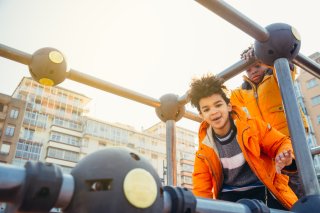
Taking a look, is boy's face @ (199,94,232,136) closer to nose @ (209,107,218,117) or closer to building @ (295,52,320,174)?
nose @ (209,107,218,117)

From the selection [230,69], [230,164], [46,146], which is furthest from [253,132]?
[46,146]

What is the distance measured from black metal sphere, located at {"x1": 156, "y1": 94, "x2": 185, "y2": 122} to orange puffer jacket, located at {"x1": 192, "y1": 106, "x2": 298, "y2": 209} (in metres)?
0.23

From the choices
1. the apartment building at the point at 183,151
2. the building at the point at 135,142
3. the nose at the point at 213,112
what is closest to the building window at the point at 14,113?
the building at the point at 135,142

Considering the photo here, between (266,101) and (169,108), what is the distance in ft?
2.00

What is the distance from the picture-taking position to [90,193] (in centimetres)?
36

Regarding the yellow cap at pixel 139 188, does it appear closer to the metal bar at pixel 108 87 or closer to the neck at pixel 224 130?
the metal bar at pixel 108 87

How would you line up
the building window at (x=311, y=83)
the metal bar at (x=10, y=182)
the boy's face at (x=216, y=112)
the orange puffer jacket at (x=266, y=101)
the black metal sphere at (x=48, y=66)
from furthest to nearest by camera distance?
the building window at (x=311, y=83) < the orange puffer jacket at (x=266, y=101) < the boy's face at (x=216, y=112) < the black metal sphere at (x=48, y=66) < the metal bar at (x=10, y=182)

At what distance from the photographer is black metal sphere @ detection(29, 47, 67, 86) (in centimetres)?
93

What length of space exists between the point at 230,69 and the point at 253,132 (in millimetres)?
311

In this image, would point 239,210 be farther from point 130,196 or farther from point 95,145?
point 95,145

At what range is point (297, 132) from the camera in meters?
0.70

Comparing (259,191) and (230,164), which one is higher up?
(230,164)

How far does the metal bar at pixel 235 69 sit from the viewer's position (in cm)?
99

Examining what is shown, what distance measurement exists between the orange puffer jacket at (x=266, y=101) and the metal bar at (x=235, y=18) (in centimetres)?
71
